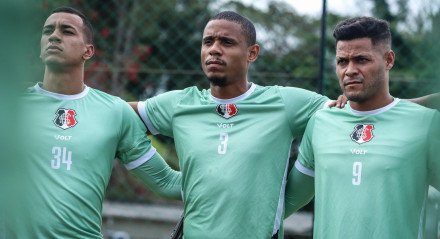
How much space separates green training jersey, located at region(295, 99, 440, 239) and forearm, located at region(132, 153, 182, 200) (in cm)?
96

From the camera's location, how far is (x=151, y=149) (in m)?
3.87

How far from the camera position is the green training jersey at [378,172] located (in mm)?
2980

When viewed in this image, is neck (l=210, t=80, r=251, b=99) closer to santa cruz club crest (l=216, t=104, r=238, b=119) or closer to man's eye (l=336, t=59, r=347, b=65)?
santa cruz club crest (l=216, t=104, r=238, b=119)

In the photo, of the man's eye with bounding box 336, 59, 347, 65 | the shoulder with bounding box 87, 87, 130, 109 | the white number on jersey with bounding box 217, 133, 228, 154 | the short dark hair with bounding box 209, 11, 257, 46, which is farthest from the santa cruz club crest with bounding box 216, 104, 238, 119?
the man's eye with bounding box 336, 59, 347, 65

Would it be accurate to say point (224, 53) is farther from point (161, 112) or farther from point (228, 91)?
point (161, 112)

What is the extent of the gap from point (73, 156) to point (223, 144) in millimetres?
755

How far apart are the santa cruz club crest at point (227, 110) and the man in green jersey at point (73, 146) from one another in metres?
0.45

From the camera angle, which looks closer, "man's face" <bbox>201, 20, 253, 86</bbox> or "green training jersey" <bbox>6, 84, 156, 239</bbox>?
"green training jersey" <bbox>6, 84, 156, 239</bbox>

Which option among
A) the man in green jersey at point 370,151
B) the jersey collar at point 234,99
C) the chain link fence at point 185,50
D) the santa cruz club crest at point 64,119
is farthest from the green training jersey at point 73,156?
the chain link fence at point 185,50

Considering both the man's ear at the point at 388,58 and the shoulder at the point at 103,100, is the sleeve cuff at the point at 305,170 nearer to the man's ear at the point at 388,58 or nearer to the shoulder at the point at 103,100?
the man's ear at the point at 388,58

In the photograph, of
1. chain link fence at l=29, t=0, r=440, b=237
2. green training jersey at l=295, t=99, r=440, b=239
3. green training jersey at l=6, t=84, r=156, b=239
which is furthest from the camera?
chain link fence at l=29, t=0, r=440, b=237

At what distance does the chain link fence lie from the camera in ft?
17.5

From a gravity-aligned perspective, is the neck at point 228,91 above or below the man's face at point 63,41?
below

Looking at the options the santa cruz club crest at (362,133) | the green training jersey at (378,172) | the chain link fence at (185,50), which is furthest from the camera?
the chain link fence at (185,50)
